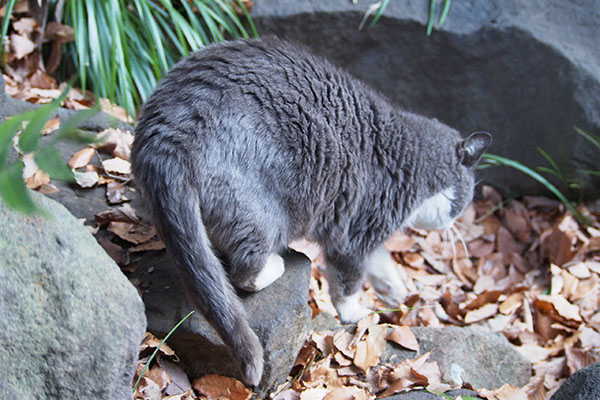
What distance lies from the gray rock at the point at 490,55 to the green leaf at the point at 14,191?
3.61 m

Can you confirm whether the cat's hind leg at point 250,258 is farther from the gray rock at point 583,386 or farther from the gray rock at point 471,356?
the gray rock at point 583,386

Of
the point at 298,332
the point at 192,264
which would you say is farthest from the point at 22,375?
the point at 298,332

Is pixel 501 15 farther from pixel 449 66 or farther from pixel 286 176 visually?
pixel 286 176

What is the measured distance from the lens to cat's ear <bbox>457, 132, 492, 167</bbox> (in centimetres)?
310

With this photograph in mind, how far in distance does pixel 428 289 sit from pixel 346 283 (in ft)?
3.67

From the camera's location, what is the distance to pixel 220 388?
2.37m

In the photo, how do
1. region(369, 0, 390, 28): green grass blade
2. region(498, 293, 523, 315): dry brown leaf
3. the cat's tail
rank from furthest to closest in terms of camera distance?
region(369, 0, 390, 28): green grass blade, region(498, 293, 523, 315): dry brown leaf, the cat's tail

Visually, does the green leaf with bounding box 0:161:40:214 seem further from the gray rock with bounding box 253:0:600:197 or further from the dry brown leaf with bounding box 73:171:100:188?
the gray rock with bounding box 253:0:600:197

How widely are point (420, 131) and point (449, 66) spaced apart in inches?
62.4

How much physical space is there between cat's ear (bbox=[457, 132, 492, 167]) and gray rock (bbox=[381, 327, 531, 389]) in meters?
0.86

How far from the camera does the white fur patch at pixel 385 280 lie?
333cm

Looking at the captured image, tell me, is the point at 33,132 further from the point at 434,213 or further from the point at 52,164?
the point at 434,213

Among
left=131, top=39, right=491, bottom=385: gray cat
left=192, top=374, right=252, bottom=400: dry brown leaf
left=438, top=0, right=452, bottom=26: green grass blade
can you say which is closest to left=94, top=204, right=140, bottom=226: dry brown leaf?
left=131, top=39, right=491, bottom=385: gray cat

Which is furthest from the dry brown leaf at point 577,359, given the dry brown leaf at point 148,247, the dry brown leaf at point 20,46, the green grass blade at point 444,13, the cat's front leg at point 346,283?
the dry brown leaf at point 20,46
